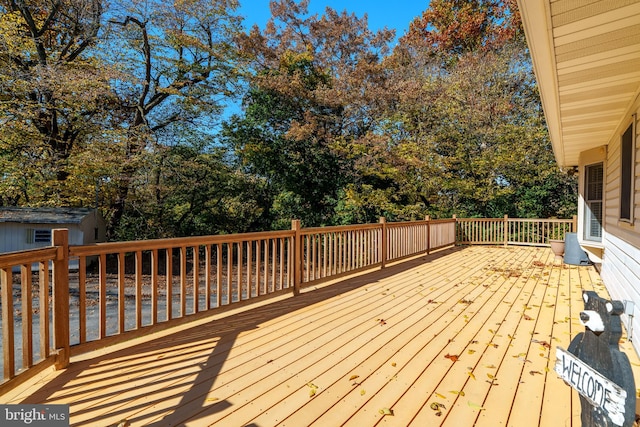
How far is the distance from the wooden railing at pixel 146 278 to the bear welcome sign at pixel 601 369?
2.53 meters

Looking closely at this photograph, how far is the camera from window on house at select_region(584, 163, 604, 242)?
536 centimetres

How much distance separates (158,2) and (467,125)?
11731 millimetres

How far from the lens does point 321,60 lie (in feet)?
45.5

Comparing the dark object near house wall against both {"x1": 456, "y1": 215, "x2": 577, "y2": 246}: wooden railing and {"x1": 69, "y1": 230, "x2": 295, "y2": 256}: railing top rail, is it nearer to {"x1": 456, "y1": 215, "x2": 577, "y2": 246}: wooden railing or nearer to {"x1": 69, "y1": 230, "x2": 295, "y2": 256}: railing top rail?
{"x1": 456, "y1": 215, "x2": 577, "y2": 246}: wooden railing

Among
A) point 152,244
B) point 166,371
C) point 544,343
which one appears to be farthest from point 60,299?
point 544,343

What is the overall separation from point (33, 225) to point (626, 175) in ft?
40.5

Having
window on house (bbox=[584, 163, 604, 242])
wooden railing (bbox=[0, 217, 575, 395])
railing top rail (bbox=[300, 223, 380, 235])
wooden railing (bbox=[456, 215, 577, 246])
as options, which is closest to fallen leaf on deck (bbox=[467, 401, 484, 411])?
wooden railing (bbox=[0, 217, 575, 395])

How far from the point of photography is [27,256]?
2021 mm

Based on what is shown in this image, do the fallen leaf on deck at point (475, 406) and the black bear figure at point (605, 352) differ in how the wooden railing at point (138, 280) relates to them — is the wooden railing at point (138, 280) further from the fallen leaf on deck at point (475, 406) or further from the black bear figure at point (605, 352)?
the black bear figure at point (605, 352)

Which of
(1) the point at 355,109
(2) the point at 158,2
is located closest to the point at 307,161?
(1) the point at 355,109

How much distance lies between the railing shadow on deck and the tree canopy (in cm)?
889

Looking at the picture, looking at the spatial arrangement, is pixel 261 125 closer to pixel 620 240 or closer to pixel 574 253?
pixel 574 253

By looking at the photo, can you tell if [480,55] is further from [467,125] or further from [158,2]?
[158,2]

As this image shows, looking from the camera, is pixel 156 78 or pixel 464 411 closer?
pixel 464 411
